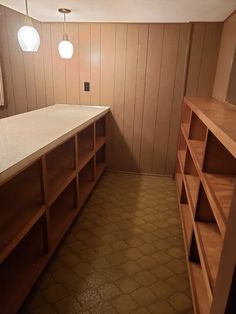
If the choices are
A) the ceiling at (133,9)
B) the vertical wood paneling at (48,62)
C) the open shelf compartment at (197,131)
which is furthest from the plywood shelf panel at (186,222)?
the vertical wood paneling at (48,62)

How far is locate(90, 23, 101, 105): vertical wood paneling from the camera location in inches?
118

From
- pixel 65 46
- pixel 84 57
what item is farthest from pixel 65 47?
pixel 84 57

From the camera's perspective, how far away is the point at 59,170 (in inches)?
83.5

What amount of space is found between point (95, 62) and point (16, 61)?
3.24ft

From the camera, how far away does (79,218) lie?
2.39m

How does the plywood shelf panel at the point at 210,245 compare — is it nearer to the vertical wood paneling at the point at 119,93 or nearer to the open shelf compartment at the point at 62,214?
the open shelf compartment at the point at 62,214

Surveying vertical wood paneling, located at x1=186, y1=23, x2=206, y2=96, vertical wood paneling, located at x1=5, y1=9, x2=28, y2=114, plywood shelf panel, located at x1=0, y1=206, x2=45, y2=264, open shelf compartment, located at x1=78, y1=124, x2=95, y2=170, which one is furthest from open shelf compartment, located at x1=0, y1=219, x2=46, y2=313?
vertical wood paneling, located at x1=186, y1=23, x2=206, y2=96

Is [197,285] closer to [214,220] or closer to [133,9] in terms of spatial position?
[214,220]

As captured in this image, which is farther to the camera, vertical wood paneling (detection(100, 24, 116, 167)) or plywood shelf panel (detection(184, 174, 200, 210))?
vertical wood paneling (detection(100, 24, 116, 167))

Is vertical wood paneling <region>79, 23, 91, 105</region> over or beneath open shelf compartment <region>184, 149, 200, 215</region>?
over

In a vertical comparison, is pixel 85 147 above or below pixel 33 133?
below

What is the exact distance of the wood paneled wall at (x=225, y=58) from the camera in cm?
232

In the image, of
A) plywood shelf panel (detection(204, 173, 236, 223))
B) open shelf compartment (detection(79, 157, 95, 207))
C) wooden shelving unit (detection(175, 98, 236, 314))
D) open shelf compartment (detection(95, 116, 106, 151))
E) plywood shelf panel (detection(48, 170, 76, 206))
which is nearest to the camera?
wooden shelving unit (detection(175, 98, 236, 314))

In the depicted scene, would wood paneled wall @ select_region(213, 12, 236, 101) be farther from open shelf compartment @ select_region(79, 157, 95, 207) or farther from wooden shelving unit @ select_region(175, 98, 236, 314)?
open shelf compartment @ select_region(79, 157, 95, 207)
